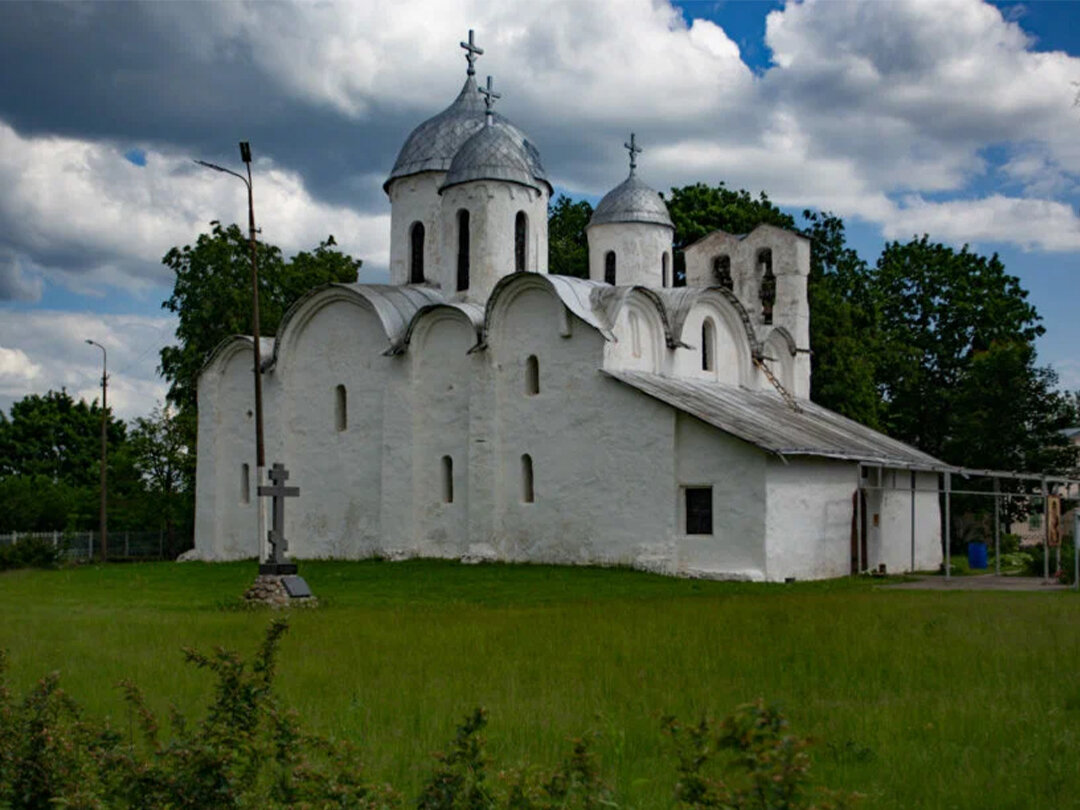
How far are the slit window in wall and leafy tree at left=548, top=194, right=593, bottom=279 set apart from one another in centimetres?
1980

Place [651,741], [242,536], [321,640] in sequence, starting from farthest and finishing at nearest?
1. [242,536]
2. [321,640]
3. [651,741]

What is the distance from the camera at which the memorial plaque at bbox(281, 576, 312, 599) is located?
58.5 ft

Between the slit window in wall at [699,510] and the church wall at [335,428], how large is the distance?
24.1 feet

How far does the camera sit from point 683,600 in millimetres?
18281

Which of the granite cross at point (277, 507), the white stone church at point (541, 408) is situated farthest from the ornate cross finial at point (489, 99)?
the granite cross at point (277, 507)

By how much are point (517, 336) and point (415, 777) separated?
66.5ft

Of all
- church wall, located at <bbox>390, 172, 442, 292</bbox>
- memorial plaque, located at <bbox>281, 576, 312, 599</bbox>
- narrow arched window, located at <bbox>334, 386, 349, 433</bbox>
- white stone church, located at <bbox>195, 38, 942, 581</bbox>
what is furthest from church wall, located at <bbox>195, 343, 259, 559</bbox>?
memorial plaque, located at <bbox>281, 576, 312, 599</bbox>

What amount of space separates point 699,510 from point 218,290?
21.4 metres

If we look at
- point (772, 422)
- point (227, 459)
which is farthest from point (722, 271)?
point (227, 459)

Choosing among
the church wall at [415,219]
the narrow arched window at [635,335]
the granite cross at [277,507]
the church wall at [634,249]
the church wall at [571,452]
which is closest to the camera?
the granite cross at [277,507]

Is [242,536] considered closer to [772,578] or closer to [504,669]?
[772,578]

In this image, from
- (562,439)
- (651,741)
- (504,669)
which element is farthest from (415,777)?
(562,439)

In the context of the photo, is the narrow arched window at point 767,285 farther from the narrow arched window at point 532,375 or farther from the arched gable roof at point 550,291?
the narrow arched window at point 532,375

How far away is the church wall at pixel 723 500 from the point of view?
23.3 m
